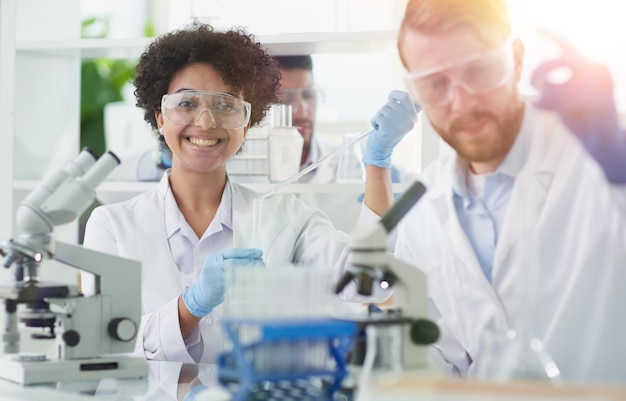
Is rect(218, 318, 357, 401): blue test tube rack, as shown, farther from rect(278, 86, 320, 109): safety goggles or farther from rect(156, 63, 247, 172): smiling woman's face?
rect(278, 86, 320, 109): safety goggles

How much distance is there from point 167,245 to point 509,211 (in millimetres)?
1219

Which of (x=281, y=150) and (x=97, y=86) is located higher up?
(x=97, y=86)

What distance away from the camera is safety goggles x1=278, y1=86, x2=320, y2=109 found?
376cm

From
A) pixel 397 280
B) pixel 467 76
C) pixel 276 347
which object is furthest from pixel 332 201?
pixel 276 347

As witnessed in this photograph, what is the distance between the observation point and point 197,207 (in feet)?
9.20

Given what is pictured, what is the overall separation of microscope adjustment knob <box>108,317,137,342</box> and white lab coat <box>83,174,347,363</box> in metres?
0.44

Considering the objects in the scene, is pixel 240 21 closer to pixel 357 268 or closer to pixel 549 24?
pixel 549 24

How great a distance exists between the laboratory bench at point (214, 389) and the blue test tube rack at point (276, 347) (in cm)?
7

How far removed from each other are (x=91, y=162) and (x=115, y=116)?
310 centimetres

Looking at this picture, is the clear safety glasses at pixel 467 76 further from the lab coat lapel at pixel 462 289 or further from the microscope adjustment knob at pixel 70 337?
the microscope adjustment knob at pixel 70 337

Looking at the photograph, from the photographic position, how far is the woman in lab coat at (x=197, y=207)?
2564 mm

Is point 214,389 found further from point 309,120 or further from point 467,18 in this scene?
point 309,120

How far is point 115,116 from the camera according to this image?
495cm

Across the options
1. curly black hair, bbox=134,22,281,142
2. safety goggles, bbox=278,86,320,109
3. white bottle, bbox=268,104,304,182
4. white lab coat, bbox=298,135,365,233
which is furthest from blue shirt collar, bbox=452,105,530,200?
safety goggles, bbox=278,86,320,109
